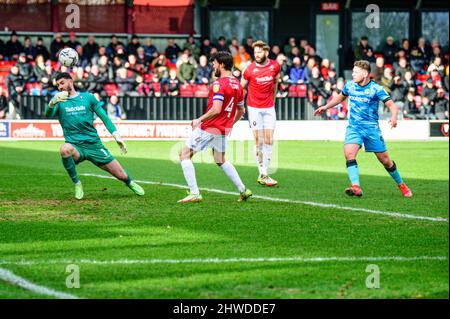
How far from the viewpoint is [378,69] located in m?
38.7

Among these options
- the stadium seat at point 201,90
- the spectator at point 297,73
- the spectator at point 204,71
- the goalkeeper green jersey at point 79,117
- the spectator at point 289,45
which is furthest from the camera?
the spectator at point 289,45

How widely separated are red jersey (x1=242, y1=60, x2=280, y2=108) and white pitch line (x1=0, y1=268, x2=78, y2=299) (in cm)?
1031

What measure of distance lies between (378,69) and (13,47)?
13120 mm

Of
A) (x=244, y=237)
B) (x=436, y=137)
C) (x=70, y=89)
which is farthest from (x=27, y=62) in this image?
(x=244, y=237)

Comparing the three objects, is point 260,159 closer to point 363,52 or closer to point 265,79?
point 265,79

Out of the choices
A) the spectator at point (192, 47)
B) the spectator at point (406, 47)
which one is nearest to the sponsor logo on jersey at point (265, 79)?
the spectator at point (192, 47)

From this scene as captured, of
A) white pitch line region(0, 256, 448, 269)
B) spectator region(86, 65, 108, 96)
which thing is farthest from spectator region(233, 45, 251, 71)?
white pitch line region(0, 256, 448, 269)

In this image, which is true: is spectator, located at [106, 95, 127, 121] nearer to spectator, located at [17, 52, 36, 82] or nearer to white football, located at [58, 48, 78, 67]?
spectator, located at [17, 52, 36, 82]

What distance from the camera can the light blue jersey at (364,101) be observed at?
15.1 metres

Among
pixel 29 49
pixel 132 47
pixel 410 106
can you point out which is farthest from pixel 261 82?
pixel 410 106

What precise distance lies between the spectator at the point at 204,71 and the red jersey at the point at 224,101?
22.6 meters

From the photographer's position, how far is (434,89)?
3828 cm

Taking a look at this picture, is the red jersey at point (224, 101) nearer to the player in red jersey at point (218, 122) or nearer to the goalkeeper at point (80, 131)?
the player in red jersey at point (218, 122)
